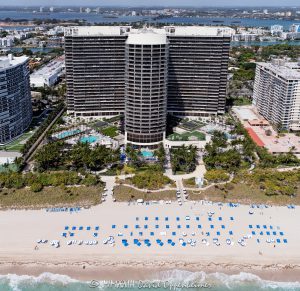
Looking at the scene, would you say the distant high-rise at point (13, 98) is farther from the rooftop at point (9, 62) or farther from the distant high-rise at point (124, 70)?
the distant high-rise at point (124, 70)

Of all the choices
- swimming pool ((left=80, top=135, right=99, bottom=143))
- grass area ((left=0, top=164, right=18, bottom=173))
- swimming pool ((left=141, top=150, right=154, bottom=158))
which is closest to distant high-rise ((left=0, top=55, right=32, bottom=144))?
grass area ((left=0, top=164, right=18, bottom=173))

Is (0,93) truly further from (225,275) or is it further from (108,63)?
(225,275)

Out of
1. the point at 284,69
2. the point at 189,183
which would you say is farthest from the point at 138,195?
the point at 284,69

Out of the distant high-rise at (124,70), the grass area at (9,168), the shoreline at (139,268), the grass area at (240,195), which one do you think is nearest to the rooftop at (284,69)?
the distant high-rise at (124,70)

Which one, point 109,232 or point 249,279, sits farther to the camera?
point 109,232

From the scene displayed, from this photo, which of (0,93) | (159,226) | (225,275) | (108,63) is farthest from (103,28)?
(225,275)
